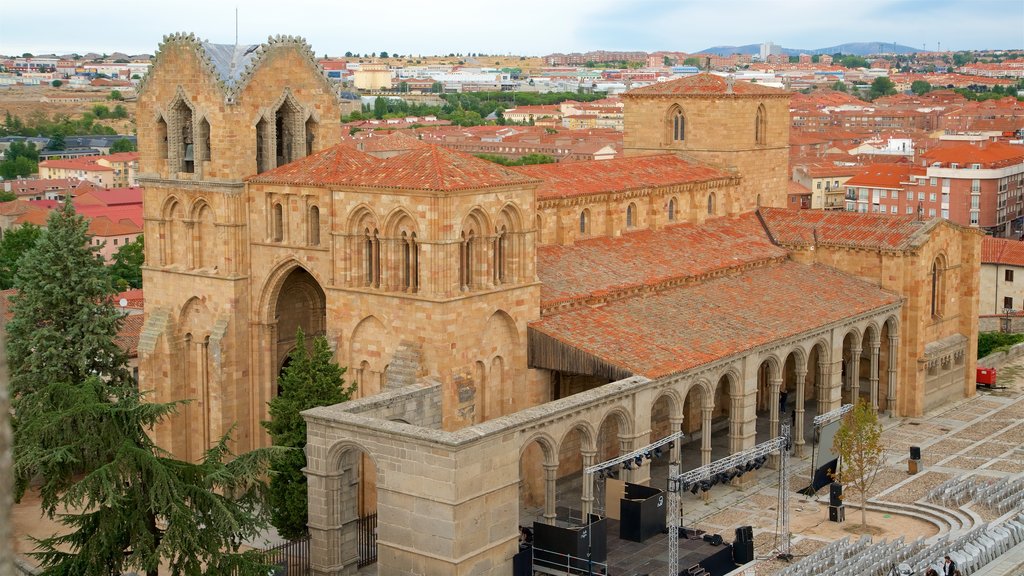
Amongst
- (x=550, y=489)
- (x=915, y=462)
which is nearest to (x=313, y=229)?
(x=550, y=489)

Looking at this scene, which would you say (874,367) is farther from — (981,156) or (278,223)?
(981,156)

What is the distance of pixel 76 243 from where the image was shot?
142 feet

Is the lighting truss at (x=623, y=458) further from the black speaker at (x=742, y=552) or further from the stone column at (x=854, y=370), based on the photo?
the stone column at (x=854, y=370)

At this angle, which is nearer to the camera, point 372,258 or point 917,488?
point 372,258

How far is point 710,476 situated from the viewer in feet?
113

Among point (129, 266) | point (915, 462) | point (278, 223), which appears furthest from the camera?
point (129, 266)

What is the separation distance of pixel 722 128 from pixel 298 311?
70.4 feet

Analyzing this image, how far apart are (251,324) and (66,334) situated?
6.54 metres

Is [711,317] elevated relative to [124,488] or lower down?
elevated

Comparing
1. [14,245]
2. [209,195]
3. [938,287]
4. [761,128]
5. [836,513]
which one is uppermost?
[761,128]

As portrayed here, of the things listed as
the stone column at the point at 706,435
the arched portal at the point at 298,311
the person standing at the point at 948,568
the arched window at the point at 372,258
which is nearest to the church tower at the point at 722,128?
the stone column at the point at 706,435

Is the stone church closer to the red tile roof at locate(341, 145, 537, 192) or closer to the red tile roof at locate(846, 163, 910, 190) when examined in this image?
the red tile roof at locate(341, 145, 537, 192)

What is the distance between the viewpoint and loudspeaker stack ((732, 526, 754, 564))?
33.5 metres

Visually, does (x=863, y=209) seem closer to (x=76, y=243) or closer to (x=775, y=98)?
(x=775, y=98)
